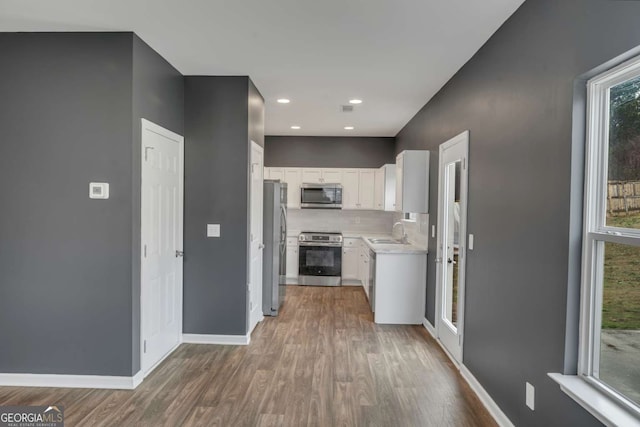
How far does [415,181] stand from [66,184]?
11.7 feet

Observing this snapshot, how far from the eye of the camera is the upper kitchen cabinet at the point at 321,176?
7246mm

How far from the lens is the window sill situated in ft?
5.07

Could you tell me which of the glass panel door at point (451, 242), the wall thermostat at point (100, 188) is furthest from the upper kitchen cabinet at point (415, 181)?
the wall thermostat at point (100, 188)

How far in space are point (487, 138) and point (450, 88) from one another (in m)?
1.11

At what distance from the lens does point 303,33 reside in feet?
9.49

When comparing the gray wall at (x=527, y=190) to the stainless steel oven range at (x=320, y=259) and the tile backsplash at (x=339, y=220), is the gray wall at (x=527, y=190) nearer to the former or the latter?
the stainless steel oven range at (x=320, y=259)

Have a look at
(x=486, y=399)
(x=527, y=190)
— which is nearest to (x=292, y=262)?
(x=486, y=399)

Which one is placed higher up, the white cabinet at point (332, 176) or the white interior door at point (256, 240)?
the white cabinet at point (332, 176)

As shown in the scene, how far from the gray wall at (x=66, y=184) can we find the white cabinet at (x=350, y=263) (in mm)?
4433

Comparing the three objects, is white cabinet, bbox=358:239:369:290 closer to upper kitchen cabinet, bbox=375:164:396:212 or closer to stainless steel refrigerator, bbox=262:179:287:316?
upper kitchen cabinet, bbox=375:164:396:212

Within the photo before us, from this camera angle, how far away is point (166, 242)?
3639 millimetres

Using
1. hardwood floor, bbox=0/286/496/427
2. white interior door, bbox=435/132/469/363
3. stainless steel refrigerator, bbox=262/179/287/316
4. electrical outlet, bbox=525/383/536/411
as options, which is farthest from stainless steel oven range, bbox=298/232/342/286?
electrical outlet, bbox=525/383/536/411

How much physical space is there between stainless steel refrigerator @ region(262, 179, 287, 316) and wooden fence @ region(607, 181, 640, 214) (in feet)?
11.9

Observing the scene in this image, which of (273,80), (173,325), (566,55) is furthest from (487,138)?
(173,325)
